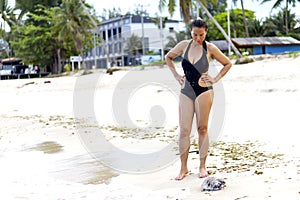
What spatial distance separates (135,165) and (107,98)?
11.6m

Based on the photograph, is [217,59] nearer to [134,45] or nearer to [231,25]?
[231,25]

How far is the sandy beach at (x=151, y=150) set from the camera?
13.7 ft

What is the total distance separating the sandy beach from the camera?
13.7 feet

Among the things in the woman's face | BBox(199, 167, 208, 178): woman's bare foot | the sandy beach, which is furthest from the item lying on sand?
the woman's face

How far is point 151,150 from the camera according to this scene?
6.75 metres

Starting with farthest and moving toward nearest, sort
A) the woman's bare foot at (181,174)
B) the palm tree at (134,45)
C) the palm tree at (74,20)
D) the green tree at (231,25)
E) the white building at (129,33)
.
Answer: the white building at (129,33)
the palm tree at (134,45)
the green tree at (231,25)
the palm tree at (74,20)
the woman's bare foot at (181,174)

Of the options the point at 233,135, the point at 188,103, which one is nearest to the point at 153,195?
the point at 188,103

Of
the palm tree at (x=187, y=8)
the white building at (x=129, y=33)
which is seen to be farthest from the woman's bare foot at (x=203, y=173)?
the white building at (x=129, y=33)

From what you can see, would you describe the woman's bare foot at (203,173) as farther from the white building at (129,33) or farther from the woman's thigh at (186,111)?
the white building at (129,33)

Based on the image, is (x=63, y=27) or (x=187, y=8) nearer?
(x=187, y=8)

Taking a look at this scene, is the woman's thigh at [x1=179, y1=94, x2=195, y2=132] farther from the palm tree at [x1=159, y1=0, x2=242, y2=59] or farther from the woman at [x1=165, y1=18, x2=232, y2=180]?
the palm tree at [x1=159, y1=0, x2=242, y2=59]

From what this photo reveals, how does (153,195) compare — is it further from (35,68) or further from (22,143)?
(35,68)

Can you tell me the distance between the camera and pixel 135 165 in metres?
5.70

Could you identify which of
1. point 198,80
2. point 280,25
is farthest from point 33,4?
point 198,80
